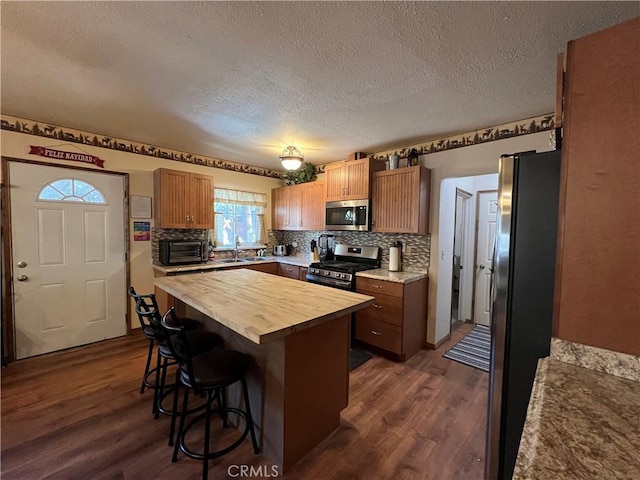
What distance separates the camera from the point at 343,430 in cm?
199

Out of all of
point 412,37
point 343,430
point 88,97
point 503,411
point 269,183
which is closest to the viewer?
point 503,411

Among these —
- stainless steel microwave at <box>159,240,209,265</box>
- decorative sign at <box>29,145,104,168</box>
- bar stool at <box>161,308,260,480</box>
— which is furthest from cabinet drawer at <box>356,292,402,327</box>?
decorative sign at <box>29,145,104,168</box>

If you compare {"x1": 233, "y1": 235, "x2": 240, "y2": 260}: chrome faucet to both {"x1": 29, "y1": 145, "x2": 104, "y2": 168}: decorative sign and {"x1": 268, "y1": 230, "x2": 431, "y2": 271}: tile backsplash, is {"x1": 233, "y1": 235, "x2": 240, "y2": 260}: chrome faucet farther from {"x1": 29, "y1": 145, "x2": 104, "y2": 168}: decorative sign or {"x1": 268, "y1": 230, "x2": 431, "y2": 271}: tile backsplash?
{"x1": 29, "y1": 145, "x2": 104, "y2": 168}: decorative sign

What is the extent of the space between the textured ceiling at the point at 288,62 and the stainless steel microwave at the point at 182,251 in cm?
144

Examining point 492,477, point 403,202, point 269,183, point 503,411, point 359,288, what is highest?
point 269,183

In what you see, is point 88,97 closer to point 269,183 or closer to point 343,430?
point 269,183

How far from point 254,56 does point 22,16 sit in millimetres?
1159

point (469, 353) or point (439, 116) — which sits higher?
point (439, 116)

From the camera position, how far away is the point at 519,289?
137 centimetres

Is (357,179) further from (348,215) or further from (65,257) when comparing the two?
(65,257)

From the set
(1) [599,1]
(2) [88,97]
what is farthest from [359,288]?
(2) [88,97]

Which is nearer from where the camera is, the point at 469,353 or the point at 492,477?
the point at 492,477

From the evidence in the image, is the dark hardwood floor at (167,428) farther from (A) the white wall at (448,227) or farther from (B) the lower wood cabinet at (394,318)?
(A) the white wall at (448,227)

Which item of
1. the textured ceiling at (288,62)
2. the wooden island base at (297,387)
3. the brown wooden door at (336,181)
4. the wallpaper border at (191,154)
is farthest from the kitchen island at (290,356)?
the wallpaper border at (191,154)
